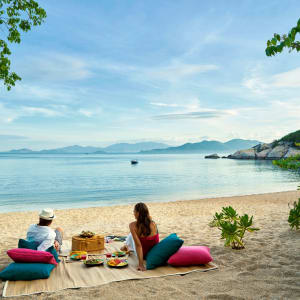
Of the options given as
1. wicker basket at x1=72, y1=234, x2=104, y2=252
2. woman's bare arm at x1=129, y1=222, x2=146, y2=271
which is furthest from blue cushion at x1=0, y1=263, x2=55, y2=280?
wicker basket at x1=72, y1=234, x2=104, y2=252

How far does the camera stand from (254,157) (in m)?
109

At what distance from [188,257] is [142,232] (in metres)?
0.94

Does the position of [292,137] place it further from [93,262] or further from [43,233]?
[43,233]

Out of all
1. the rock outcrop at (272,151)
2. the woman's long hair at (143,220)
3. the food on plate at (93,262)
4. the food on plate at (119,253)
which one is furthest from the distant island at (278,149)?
the food on plate at (93,262)

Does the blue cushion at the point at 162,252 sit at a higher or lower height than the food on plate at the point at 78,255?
higher

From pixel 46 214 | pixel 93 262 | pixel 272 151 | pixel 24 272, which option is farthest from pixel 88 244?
pixel 272 151

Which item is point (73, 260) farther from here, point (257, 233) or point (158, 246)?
point (257, 233)

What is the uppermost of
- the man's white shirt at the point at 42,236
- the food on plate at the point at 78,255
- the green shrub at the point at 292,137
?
the green shrub at the point at 292,137

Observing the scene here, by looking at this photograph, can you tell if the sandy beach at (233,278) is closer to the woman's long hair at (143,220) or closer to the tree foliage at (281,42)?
the woman's long hair at (143,220)

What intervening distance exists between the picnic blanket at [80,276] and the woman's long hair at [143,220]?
0.64 metres

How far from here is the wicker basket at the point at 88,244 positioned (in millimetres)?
6695

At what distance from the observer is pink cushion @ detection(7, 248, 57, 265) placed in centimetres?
513

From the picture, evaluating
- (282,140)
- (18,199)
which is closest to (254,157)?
(282,140)

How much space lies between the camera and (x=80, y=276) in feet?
16.9
